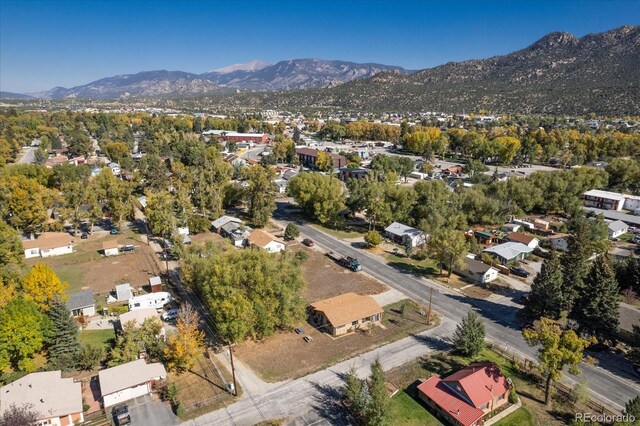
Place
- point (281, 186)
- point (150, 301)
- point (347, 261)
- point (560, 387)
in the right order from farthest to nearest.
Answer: point (281, 186), point (347, 261), point (150, 301), point (560, 387)

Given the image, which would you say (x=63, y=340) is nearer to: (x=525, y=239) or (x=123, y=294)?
(x=123, y=294)

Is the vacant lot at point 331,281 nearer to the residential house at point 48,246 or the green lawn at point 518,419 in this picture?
the green lawn at point 518,419

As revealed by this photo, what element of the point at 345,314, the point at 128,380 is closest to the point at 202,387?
the point at 128,380

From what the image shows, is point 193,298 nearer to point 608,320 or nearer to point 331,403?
point 331,403

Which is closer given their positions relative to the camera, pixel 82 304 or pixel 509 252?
pixel 82 304

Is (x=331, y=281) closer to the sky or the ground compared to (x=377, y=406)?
closer to the ground

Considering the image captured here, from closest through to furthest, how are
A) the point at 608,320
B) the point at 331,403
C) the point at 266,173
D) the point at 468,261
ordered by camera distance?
1. the point at 331,403
2. the point at 608,320
3. the point at 468,261
4. the point at 266,173

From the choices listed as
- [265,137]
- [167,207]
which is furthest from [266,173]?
[265,137]
